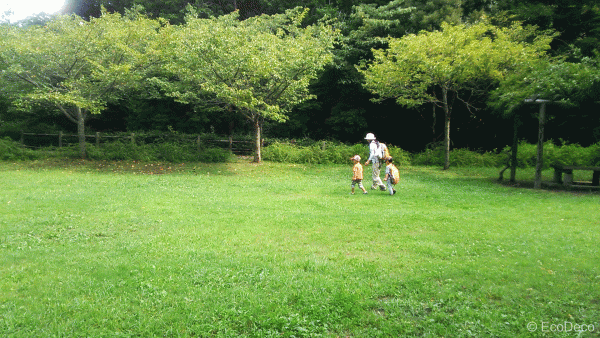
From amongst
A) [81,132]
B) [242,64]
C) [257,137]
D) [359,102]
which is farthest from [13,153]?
[359,102]

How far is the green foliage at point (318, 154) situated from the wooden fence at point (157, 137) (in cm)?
237

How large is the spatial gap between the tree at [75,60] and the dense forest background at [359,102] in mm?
3931

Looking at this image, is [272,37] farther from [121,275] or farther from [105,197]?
[121,275]

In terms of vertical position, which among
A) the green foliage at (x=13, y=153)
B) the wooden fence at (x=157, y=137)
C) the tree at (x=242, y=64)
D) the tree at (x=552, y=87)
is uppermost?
the tree at (x=242, y=64)

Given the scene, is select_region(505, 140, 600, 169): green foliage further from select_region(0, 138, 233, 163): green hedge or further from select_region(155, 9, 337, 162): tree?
select_region(0, 138, 233, 163): green hedge

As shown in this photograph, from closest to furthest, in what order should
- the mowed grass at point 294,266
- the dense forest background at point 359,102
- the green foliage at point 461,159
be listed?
the mowed grass at point 294,266 < the green foliage at point 461,159 < the dense forest background at point 359,102

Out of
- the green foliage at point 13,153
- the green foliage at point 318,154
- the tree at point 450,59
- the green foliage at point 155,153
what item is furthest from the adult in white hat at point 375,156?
the green foliage at point 13,153

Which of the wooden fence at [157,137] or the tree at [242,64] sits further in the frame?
the wooden fence at [157,137]

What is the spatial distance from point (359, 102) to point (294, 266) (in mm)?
23594

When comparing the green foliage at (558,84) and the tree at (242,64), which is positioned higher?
the tree at (242,64)

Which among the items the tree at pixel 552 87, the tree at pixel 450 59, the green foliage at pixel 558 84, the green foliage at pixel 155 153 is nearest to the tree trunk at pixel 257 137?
the green foliage at pixel 155 153

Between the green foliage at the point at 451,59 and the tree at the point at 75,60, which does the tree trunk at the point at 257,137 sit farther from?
the green foliage at the point at 451,59

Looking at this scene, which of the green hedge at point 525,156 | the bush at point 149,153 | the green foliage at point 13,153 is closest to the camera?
the green foliage at point 13,153

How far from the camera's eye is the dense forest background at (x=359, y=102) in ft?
73.5
